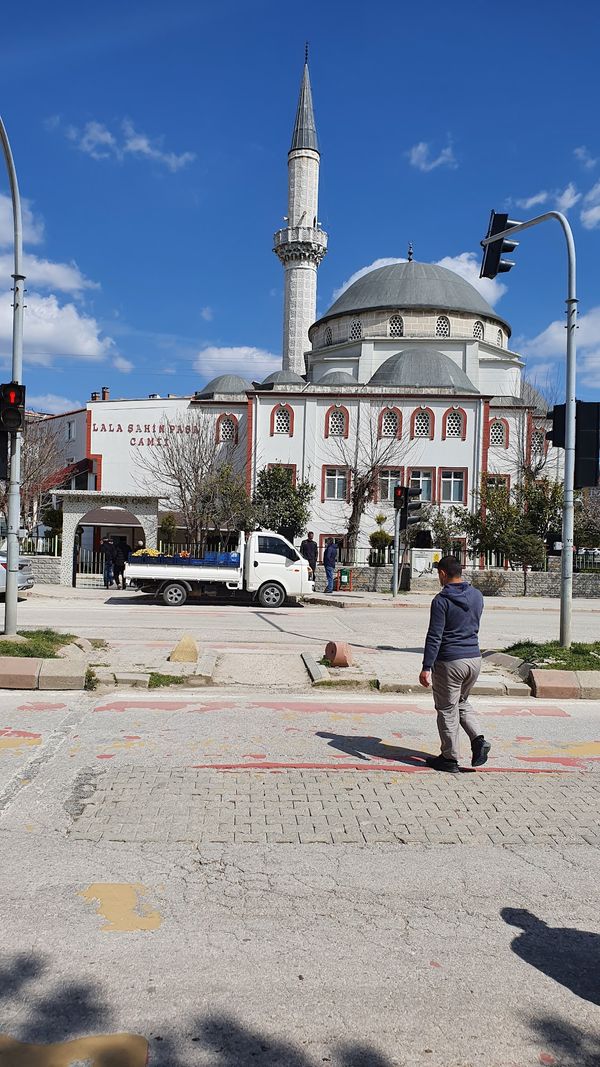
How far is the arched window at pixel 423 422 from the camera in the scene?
154 feet

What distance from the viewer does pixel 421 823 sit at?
17.1ft

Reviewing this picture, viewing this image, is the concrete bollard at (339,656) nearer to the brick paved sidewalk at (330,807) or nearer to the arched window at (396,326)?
the brick paved sidewalk at (330,807)

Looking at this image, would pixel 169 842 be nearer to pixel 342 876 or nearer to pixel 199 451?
pixel 342 876

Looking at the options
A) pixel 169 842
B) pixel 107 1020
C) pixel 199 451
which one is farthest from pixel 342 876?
pixel 199 451

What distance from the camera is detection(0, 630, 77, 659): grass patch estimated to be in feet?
32.7

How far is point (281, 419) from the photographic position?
47875 mm

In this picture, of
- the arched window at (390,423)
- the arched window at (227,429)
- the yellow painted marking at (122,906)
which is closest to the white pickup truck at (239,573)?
the yellow painted marking at (122,906)

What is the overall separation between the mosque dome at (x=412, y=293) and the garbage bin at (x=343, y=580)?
3238 centimetres

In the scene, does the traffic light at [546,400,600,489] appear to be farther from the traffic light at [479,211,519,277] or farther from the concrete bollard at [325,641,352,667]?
the concrete bollard at [325,641,352,667]

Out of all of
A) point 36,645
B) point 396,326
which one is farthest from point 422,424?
point 36,645

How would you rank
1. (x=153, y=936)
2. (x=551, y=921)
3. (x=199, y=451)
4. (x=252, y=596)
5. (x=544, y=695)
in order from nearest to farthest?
1. (x=153, y=936)
2. (x=551, y=921)
3. (x=544, y=695)
4. (x=252, y=596)
5. (x=199, y=451)

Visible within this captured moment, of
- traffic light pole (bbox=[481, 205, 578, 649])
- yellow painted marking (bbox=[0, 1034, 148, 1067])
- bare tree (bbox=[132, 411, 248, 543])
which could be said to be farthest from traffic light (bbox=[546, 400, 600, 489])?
bare tree (bbox=[132, 411, 248, 543])

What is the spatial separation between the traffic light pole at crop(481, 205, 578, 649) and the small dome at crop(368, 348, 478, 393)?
36.2 metres

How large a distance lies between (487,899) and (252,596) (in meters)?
18.2
